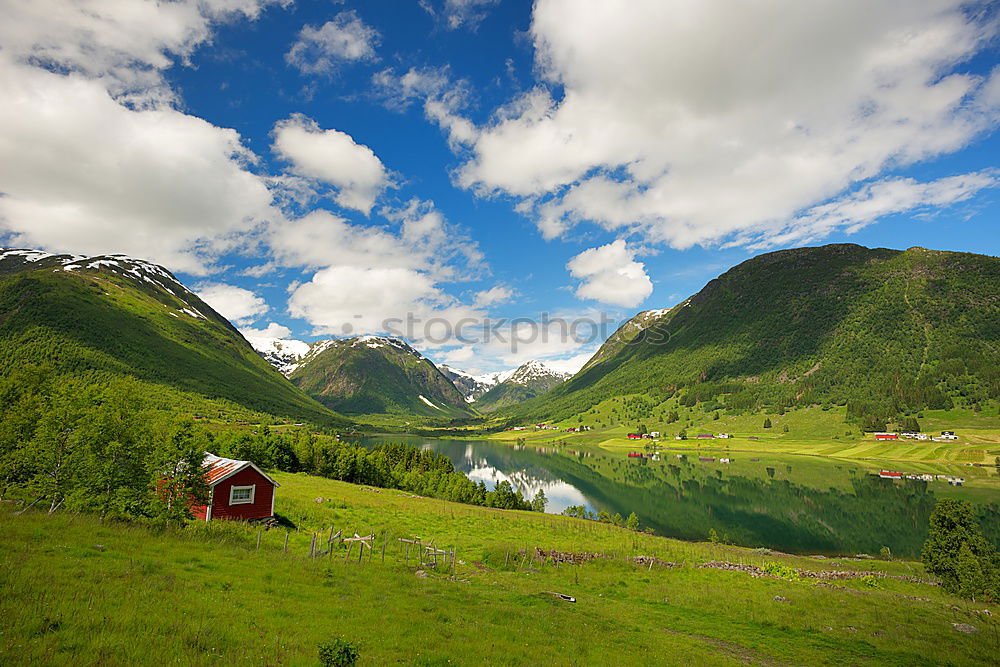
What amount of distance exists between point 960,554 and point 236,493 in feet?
207

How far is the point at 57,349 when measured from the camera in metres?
200

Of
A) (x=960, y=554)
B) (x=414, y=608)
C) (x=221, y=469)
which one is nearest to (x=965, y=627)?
(x=960, y=554)

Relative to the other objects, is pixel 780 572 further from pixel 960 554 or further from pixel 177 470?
pixel 177 470

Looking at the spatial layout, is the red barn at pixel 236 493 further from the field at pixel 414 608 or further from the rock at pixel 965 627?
the rock at pixel 965 627

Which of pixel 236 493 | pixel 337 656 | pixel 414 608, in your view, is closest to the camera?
pixel 337 656

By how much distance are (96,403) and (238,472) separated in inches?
553

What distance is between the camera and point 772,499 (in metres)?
113

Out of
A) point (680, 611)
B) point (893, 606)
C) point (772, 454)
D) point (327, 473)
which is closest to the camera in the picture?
point (680, 611)

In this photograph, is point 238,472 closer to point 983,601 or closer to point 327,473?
point 327,473

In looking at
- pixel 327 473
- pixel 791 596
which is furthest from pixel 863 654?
pixel 327 473

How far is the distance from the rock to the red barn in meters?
49.6

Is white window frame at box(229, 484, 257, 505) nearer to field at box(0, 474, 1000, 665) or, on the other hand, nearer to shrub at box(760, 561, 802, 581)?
field at box(0, 474, 1000, 665)

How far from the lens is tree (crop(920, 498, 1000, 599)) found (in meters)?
34.9

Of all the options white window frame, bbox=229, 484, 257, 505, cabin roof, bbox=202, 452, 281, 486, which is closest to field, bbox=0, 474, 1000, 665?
white window frame, bbox=229, 484, 257, 505
